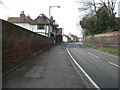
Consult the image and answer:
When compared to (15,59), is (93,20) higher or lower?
higher

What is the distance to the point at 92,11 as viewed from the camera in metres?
69.7

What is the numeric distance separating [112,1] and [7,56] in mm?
52602

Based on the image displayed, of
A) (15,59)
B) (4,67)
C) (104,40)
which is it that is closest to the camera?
(4,67)

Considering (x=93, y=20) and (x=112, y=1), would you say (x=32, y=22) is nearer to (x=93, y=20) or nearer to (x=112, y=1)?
(x=93, y=20)

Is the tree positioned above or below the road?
above

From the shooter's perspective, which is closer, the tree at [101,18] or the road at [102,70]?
the road at [102,70]

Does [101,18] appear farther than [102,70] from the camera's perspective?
Yes

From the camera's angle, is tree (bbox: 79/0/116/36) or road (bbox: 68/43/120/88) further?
tree (bbox: 79/0/116/36)

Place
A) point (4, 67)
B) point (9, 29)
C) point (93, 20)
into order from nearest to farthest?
point (4, 67) → point (9, 29) → point (93, 20)

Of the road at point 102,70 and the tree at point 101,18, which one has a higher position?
the tree at point 101,18

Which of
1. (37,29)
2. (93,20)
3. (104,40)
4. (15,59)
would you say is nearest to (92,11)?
(93,20)

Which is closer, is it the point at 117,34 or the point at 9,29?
the point at 9,29

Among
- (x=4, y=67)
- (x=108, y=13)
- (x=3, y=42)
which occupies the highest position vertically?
(x=108, y=13)

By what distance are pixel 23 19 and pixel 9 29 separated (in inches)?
3048
